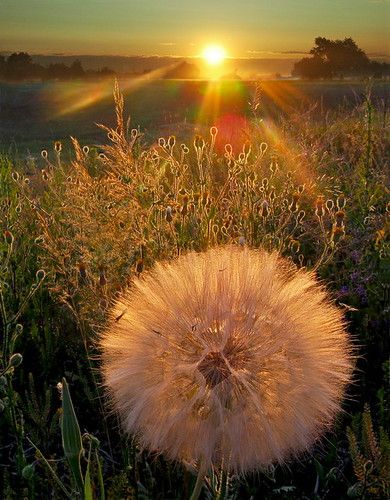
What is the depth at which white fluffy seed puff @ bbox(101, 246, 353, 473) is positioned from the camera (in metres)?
1.54

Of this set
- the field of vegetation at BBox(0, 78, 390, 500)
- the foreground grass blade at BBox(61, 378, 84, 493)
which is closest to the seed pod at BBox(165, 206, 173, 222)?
the field of vegetation at BBox(0, 78, 390, 500)

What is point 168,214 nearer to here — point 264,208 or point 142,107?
point 264,208

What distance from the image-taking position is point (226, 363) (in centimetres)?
159

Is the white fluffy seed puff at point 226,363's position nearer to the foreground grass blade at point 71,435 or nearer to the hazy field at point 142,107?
the foreground grass blade at point 71,435

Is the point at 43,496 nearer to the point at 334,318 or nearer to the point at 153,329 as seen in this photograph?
the point at 153,329

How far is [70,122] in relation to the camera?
87.8 feet

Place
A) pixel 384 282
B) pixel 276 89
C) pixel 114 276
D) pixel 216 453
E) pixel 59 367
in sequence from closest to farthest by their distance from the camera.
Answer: pixel 216 453, pixel 114 276, pixel 59 367, pixel 384 282, pixel 276 89

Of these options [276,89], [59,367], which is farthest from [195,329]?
[276,89]

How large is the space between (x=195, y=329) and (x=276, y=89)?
24521mm

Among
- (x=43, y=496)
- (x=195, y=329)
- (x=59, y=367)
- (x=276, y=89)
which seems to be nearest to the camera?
(x=195, y=329)

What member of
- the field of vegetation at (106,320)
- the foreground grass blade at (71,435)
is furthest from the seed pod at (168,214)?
the foreground grass blade at (71,435)

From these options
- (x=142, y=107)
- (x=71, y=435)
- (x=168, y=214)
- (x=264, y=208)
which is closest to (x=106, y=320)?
(x=168, y=214)

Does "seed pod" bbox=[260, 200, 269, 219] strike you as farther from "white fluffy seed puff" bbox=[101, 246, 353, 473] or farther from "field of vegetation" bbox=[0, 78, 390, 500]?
"white fluffy seed puff" bbox=[101, 246, 353, 473]

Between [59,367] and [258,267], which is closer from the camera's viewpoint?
[258,267]
